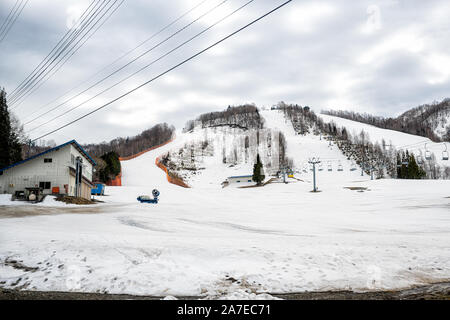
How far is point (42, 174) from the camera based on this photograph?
29906mm

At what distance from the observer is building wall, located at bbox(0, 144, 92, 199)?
2939cm

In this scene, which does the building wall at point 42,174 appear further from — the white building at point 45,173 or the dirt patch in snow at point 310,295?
the dirt patch in snow at point 310,295

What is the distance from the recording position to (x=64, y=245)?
7.28 m

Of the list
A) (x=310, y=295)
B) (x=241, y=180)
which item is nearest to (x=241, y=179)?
(x=241, y=180)

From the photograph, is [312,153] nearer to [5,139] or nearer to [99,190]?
[99,190]

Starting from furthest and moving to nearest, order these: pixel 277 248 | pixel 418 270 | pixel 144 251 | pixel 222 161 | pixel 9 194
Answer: pixel 222 161, pixel 9 194, pixel 277 248, pixel 144 251, pixel 418 270

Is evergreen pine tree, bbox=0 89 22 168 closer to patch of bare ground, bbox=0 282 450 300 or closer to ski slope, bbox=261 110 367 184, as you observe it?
patch of bare ground, bbox=0 282 450 300

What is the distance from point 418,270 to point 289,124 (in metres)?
196

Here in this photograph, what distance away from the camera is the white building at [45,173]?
96.4 ft

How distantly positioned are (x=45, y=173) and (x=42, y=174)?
309 mm

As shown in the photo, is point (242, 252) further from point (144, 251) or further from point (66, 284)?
point (66, 284)

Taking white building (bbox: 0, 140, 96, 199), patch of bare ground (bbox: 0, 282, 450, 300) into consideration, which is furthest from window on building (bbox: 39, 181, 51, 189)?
patch of bare ground (bbox: 0, 282, 450, 300)

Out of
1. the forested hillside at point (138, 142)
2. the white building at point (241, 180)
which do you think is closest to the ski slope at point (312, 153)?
the white building at point (241, 180)
